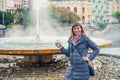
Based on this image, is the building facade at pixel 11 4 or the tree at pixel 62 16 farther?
the building facade at pixel 11 4

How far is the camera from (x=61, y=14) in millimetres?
61719

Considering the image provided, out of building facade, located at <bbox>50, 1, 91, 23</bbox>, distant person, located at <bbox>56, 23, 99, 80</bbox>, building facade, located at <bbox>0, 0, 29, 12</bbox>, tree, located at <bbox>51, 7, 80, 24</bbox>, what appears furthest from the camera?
building facade, located at <bbox>50, 1, 91, 23</bbox>

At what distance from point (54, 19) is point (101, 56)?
46136 millimetres

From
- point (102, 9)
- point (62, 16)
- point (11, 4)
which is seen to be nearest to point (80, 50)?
point (62, 16)

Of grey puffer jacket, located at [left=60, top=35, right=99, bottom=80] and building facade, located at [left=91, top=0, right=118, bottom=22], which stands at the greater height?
grey puffer jacket, located at [left=60, top=35, right=99, bottom=80]

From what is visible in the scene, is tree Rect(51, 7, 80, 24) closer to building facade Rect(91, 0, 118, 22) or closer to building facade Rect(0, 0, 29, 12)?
building facade Rect(0, 0, 29, 12)

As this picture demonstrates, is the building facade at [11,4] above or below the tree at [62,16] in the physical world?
above

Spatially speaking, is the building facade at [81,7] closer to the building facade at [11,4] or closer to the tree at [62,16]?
the building facade at [11,4]

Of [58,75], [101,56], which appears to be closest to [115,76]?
[58,75]

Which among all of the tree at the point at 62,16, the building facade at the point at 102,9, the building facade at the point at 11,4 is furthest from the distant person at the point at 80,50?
the building facade at the point at 102,9

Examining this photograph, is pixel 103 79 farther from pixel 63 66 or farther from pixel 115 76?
pixel 63 66

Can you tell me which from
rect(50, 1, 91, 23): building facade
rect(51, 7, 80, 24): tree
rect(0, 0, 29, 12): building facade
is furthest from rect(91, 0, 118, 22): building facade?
rect(51, 7, 80, 24): tree

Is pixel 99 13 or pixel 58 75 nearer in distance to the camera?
pixel 58 75

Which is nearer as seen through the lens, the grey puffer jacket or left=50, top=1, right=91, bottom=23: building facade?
the grey puffer jacket
